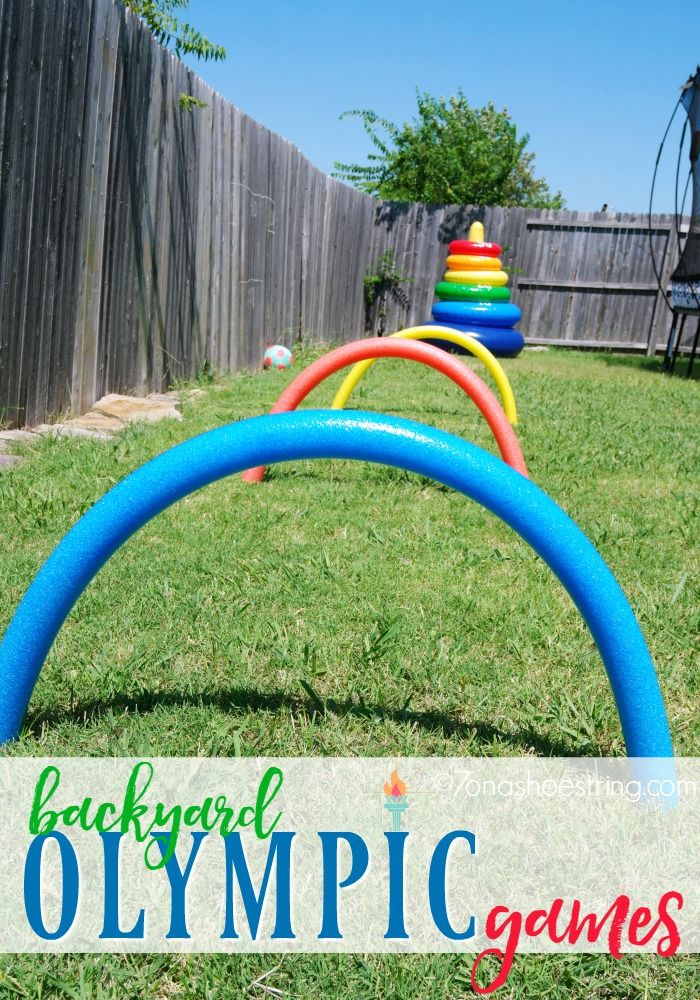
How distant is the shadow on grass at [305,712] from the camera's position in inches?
80.2

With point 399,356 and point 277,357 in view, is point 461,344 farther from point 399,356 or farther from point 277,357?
point 277,357

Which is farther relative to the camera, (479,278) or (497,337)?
(479,278)

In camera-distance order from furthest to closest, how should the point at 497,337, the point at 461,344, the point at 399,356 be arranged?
1. the point at 497,337
2. the point at 461,344
3. the point at 399,356

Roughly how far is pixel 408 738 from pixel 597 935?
24.0 inches

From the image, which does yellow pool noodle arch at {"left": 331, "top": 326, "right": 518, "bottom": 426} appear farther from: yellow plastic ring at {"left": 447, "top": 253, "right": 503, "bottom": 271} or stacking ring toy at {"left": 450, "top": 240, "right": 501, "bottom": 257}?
stacking ring toy at {"left": 450, "top": 240, "right": 501, "bottom": 257}

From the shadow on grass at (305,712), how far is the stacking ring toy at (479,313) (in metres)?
10.9

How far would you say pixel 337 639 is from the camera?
252cm

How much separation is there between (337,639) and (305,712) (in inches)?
16.0

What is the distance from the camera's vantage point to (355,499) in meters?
4.08

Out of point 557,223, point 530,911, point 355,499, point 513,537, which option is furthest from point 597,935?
point 557,223

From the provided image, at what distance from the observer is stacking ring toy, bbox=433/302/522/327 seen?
493 inches

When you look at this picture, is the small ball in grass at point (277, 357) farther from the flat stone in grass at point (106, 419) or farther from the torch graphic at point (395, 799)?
the torch graphic at point (395, 799)

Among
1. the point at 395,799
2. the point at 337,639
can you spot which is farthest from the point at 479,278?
the point at 395,799

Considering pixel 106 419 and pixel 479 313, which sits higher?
pixel 479 313
